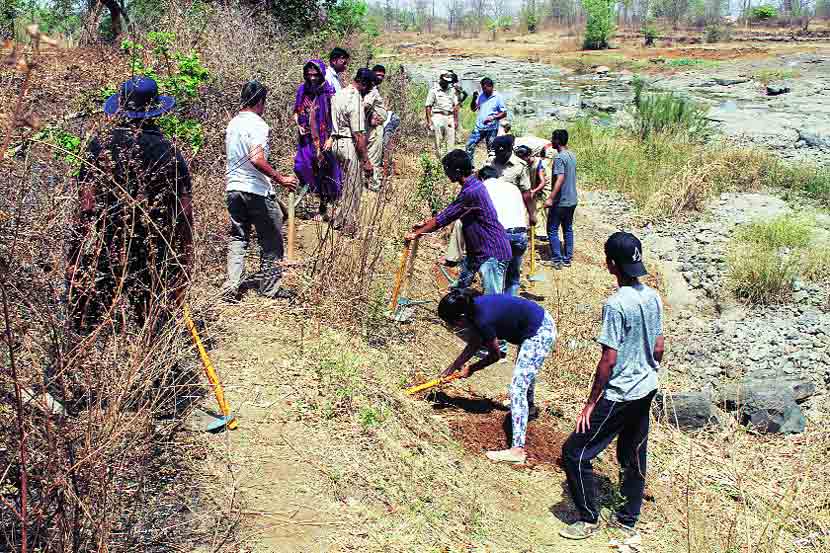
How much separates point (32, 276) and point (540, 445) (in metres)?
3.32

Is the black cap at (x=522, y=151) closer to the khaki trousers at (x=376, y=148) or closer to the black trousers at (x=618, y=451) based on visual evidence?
the khaki trousers at (x=376, y=148)

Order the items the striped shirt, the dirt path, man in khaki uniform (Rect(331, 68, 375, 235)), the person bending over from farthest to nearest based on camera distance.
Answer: man in khaki uniform (Rect(331, 68, 375, 235)), the striped shirt, the person bending over, the dirt path

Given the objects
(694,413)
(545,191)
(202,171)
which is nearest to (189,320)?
(202,171)

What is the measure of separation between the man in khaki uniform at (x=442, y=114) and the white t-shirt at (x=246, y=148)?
6.48 m

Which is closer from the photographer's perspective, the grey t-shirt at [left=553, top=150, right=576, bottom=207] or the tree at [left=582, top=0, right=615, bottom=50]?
the grey t-shirt at [left=553, top=150, right=576, bottom=207]

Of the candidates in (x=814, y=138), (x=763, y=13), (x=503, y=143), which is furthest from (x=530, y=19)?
(x=503, y=143)

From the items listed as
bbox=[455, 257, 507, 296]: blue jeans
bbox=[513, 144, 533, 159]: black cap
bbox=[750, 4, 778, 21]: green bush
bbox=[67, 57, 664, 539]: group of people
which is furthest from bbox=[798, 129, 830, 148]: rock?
bbox=[750, 4, 778, 21]: green bush

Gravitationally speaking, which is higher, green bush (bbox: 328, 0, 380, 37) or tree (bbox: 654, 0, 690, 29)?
tree (bbox: 654, 0, 690, 29)

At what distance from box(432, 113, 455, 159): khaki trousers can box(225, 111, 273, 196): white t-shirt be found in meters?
6.46

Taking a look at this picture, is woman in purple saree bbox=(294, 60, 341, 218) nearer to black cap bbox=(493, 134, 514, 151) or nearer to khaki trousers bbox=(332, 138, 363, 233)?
khaki trousers bbox=(332, 138, 363, 233)

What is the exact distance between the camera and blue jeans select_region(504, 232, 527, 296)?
6.53 meters

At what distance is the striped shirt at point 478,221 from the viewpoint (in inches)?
227

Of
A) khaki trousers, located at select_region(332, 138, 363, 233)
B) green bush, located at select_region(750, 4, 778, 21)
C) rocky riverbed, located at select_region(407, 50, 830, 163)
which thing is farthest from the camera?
green bush, located at select_region(750, 4, 778, 21)

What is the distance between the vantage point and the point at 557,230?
30.8ft
